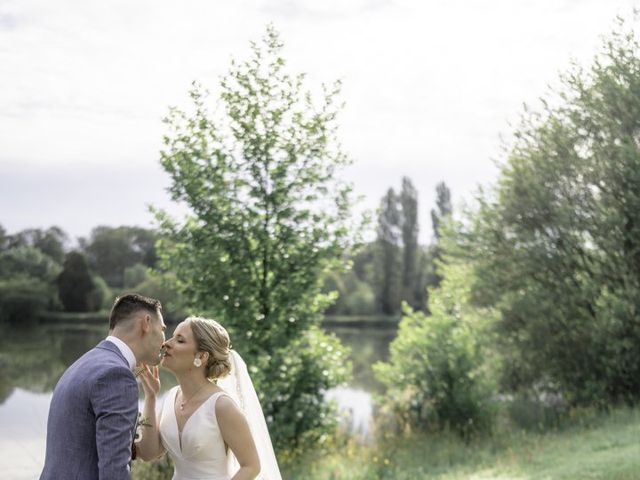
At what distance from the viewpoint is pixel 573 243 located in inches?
760

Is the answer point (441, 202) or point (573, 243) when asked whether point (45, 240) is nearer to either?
point (441, 202)

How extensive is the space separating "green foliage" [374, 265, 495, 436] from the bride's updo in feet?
42.2

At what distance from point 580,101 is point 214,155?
1025 cm

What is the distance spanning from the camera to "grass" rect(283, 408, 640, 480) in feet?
38.4

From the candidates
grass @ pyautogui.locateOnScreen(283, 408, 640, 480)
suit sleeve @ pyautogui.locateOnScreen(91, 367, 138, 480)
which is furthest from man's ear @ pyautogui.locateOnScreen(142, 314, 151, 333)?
grass @ pyautogui.locateOnScreen(283, 408, 640, 480)

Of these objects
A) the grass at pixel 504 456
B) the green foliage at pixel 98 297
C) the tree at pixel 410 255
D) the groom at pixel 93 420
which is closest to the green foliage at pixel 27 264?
the green foliage at pixel 98 297

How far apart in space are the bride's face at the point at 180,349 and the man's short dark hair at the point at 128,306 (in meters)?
0.43

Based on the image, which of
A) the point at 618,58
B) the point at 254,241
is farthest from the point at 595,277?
the point at 254,241

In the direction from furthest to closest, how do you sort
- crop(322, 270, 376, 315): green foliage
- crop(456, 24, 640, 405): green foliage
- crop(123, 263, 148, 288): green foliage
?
crop(322, 270, 376, 315): green foliage, crop(123, 263, 148, 288): green foliage, crop(456, 24, 640, 405): green foliage

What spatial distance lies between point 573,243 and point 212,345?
1630 centimetres

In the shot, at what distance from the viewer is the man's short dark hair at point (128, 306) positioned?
3.93 metres

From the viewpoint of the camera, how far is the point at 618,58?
19281mm

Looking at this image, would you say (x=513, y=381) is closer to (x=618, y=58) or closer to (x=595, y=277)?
(x=595, y=277)

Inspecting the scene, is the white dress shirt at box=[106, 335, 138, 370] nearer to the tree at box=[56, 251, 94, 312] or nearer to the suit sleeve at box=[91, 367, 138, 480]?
the suit sleeve at box=[91, 367, 138, 480]
